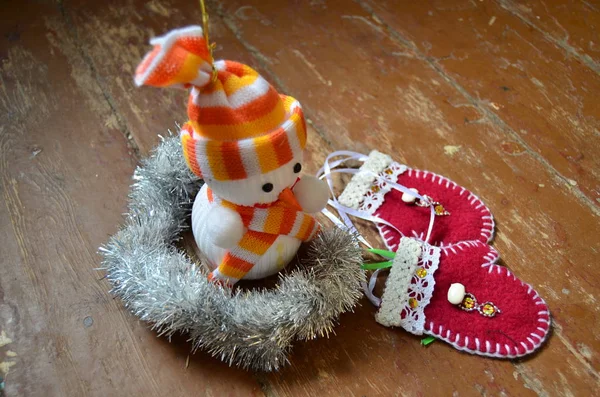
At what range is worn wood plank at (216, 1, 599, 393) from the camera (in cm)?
76

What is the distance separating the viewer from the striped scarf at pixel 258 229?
0.69m

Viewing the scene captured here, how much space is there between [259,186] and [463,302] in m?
0.34

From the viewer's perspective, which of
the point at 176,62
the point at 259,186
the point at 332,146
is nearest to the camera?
the point at 176,62

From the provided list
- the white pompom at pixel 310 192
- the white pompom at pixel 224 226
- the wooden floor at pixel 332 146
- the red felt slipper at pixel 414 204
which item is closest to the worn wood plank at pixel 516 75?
the wooden floor at pixel 332 146

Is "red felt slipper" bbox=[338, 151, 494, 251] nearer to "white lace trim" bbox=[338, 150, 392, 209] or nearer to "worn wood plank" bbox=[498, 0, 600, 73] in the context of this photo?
"white lace trim" bbox=[338, 150, 392, 209]

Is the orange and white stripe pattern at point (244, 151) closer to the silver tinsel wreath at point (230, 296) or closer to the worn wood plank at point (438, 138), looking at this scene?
the silver tinsel wreath at point (230, 296)

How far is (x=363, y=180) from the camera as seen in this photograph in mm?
924

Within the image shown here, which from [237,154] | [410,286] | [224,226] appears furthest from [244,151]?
[410,286]

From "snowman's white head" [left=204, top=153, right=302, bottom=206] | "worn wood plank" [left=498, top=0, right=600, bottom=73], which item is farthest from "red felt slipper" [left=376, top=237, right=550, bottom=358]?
"worn wood plank" [left=498, top=0, right=600, bottom=73]

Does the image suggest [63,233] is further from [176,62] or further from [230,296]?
[176,62]

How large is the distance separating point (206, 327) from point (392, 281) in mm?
264

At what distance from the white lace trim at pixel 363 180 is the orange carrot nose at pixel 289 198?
0.66ft

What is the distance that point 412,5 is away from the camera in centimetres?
123

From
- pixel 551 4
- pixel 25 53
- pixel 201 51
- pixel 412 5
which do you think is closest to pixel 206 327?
pixel 201 51
